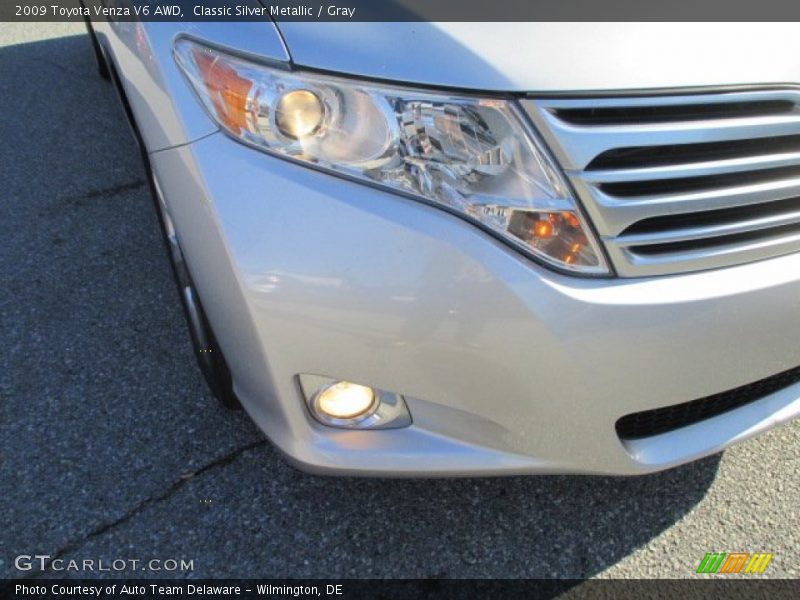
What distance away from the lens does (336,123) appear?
134 cm

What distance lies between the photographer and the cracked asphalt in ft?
5.86

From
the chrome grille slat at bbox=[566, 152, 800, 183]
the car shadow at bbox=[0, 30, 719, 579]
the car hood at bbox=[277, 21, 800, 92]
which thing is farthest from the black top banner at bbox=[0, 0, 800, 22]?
the car shadow at bbox=[0, 30, 719, 579]

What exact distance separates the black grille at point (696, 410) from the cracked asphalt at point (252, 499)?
0.39m

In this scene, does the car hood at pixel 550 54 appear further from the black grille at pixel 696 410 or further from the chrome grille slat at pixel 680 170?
the black grille at pixel 696 410

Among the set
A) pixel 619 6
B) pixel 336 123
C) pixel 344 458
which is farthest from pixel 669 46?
pixel 344 458

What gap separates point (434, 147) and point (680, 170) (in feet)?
1.51

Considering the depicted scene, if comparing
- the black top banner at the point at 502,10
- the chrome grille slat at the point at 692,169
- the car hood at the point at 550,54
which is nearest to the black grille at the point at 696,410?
the chrome grille slat at the point at 692,169

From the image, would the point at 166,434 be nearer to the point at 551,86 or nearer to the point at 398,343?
the point at 398,343

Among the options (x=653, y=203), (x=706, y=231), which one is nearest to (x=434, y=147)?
(x=653, y=203)

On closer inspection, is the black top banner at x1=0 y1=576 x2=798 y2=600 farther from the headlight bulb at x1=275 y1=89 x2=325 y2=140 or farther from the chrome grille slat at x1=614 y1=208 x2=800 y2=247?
the headlight bulb at x1=275 y1=89 x2=325 y2=140

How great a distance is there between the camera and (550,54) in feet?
4.21

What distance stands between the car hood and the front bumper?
0.75 ft

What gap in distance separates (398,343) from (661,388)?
54cm

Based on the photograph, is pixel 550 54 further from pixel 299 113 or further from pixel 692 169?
pixel 299 113
